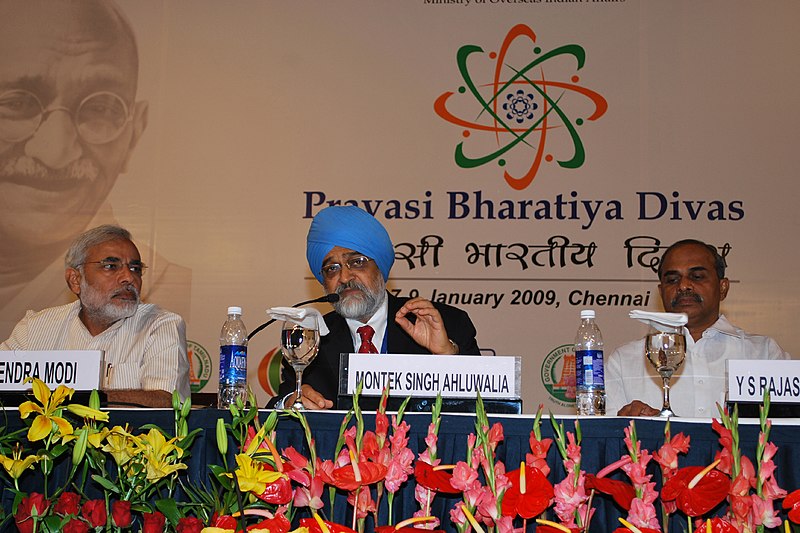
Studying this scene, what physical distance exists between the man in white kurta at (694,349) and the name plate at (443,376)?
1328mm

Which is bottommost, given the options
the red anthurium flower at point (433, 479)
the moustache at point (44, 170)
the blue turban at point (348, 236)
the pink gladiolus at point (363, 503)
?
the pink gladiolus at point (363, 503)

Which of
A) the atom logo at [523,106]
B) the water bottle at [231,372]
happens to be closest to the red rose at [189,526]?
the water bottle at [231,372]

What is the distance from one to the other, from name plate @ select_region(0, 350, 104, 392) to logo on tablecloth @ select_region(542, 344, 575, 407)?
2.93 m

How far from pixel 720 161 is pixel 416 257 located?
168cm

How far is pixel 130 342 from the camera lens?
345 centimetres

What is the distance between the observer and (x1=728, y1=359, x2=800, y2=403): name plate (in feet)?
6.81

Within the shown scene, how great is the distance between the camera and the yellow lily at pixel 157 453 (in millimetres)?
1425

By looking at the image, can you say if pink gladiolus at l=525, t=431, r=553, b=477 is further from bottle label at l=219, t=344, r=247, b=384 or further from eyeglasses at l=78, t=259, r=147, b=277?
eyeglasses at l=78, t=259, r=147, b=277

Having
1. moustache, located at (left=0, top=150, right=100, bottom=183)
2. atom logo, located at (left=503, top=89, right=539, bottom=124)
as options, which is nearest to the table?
atom logo, located at (left=503, top=89, right=539, bottom=124)

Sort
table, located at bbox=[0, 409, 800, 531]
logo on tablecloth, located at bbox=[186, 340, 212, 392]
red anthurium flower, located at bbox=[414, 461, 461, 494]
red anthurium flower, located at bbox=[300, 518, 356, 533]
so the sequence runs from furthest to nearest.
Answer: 1. logo on tablecloth, located at bbox=[186, 340, 212, 392]
2. table, located at bbox=[0, 409, 800, 531]
3. red anthurium flower, located at bbox=[414, 461, 461, 494]
4. red anthurium flower, located at bbox=[300, 518, 356, 533]

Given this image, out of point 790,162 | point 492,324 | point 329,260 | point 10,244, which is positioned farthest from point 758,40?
point 10,244

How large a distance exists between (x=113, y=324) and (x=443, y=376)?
188cm

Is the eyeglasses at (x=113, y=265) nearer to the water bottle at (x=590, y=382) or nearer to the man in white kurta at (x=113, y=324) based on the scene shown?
the man in white kurta at (x=113, y=324)

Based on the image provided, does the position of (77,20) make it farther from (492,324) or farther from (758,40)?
(758,40)
